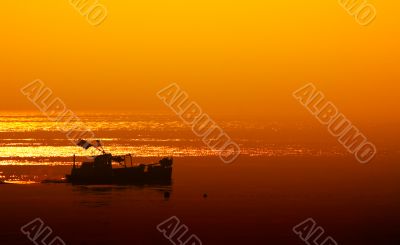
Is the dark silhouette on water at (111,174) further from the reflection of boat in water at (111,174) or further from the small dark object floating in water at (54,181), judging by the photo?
the small dark object floating in water at (54,181)

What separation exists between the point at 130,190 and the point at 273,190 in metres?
17.4

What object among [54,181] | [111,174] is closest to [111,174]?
[111,174]

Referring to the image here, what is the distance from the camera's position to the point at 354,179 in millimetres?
98938

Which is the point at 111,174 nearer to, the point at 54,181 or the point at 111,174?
the point at 111,174

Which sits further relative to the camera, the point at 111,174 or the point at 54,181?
the point at 54,181

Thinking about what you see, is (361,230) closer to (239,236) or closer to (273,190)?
(239,236)

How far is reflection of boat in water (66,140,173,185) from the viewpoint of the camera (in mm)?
88250

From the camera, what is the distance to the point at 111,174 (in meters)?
88.8

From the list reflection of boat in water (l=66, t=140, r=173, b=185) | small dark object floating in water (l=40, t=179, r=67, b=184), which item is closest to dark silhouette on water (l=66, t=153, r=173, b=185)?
reflection of boat in water (l=66, t=140, r=173, b=185)

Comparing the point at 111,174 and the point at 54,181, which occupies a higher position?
the point at 111,174

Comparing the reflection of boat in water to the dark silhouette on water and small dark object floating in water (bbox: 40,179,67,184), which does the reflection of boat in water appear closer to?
the dark silhouette on water

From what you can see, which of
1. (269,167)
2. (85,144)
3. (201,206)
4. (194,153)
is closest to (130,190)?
(85,144)

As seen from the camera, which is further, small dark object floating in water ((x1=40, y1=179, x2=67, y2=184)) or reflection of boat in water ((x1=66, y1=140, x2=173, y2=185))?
small dark object floating in water ((x1=40, y1=179, x2=67, y2=184))

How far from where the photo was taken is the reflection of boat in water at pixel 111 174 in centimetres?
8825
